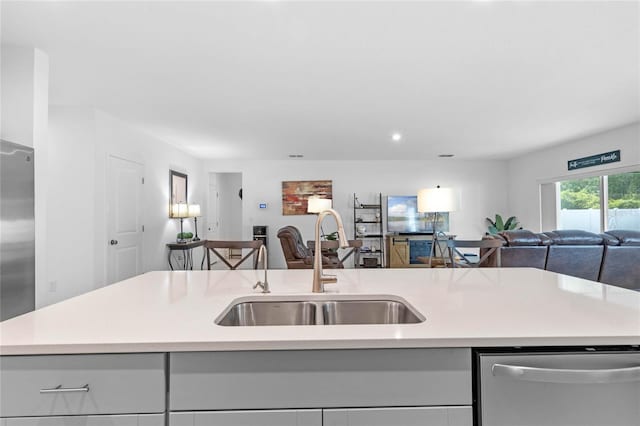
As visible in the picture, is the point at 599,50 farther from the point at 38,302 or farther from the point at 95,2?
the point at 38,302

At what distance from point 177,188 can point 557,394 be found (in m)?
Result: 6.27

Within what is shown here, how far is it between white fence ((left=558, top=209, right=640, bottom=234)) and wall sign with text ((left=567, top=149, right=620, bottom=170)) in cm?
78

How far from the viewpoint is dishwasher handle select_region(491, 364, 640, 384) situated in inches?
33.4

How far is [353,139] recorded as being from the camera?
5.77m

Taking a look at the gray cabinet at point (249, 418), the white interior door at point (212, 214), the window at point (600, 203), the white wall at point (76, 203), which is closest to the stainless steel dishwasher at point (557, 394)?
the gray cabinet at point (249, 418)

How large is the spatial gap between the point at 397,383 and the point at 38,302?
9.95ft

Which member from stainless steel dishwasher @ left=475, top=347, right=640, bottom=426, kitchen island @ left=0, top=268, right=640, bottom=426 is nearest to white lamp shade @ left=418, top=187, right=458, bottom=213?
kitchen island @ left=0, top=268, right=640, bottom=426

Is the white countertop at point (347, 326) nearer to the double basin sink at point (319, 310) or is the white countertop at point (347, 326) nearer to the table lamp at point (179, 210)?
the double basin sink at point (319, 310)

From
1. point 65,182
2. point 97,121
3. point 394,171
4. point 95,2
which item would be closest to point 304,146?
point 394,171

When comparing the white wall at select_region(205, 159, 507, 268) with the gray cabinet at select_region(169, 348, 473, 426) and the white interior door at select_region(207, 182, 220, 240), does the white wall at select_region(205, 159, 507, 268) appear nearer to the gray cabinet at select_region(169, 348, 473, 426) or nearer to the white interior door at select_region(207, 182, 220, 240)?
the white interior door at select_region(207, 182, 220, 240)

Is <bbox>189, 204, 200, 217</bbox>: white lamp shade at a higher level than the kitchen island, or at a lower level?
higher

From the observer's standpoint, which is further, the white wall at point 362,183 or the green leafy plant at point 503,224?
the white wall at point 362,183

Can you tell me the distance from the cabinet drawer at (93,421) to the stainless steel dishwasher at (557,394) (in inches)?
32.9

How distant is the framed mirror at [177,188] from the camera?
5918 mm
